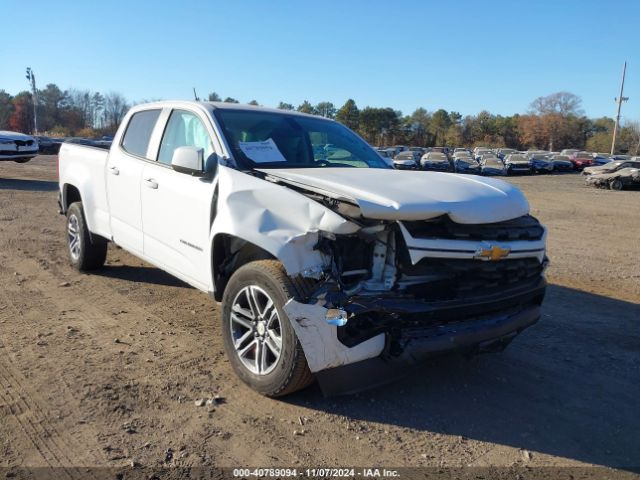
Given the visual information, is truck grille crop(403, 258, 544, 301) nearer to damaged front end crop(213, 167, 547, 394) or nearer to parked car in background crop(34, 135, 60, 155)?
damaged front end crop(213, 167, 547, 394)

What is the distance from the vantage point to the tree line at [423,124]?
3957 inches

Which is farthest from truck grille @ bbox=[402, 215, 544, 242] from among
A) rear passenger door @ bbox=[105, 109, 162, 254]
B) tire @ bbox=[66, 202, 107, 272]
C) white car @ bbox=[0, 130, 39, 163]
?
white car @ bbox=[0, 130, 39, 163]

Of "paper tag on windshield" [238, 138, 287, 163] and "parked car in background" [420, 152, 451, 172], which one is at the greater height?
"paper tag on windshield" [238, 138, 287, 163]

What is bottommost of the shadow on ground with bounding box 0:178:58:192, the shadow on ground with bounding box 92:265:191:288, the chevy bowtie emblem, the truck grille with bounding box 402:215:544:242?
the shadow on ground with bounding box 92:265:191:288

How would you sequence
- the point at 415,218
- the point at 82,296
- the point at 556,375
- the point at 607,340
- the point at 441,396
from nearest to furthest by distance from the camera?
the point at 415,218 < the point at 441,396 < the point at 556,375 < the point at 607,340 < the point at 82,296

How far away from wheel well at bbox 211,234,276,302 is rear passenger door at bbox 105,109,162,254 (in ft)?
4.51

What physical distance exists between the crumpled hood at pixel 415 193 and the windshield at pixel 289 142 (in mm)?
378

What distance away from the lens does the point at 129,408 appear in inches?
131

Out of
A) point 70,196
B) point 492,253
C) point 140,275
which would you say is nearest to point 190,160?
point 492,253

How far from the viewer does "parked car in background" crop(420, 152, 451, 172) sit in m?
39.0

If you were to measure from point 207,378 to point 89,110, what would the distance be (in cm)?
11966

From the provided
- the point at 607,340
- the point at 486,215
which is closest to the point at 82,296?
the point at 486,215

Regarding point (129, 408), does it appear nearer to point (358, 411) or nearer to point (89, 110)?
point (358, 411)

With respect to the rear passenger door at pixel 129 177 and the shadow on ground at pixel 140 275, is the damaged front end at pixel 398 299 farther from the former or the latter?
the shadow on ground at pixel 140 275
